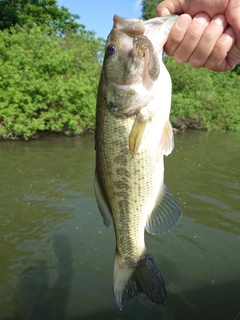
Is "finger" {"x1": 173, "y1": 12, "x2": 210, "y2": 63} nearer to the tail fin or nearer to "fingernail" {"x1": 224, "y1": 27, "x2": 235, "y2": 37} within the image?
"fingernail" {"x1": 224, "y1": 27, "x2": 235, "y2": 37}

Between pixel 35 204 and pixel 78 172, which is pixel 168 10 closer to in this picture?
pixel 35 204

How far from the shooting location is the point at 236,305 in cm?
450

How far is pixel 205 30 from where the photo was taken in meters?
2.08

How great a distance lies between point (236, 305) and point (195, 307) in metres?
0.64

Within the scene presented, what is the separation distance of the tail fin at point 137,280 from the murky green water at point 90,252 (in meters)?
2.43

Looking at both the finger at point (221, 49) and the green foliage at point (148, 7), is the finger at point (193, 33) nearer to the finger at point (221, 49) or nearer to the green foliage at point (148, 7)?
the finger at point (221, 49)

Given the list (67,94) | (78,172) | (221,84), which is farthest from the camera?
(221,84)

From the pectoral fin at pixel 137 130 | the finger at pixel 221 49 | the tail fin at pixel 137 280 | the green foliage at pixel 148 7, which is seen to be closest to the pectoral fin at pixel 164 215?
the tail fin at pixel 137 280

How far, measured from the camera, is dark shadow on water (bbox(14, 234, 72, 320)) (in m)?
4.36

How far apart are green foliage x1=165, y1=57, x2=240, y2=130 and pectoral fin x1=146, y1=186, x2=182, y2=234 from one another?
82.4 ft

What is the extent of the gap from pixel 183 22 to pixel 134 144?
0.94m

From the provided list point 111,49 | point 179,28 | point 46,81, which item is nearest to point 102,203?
point 111,49

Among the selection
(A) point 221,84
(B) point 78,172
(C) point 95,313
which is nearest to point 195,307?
(C) point 95,313

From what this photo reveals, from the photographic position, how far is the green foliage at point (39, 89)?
672 inches
